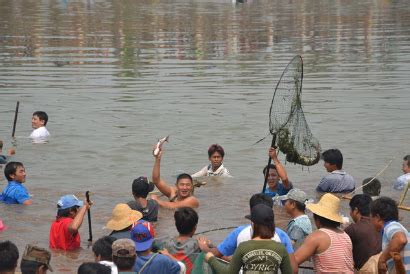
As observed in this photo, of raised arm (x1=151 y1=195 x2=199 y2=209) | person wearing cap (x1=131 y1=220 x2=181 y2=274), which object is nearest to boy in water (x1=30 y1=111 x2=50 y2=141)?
raised arm (x1=151 y1=195 x2=199 y2=209)

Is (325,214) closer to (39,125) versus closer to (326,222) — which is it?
(326,222)

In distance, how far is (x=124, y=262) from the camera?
878 cm

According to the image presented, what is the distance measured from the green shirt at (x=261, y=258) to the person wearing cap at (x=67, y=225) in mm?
4266

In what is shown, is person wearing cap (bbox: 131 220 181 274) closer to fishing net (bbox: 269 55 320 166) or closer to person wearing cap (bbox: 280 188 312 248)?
person wearing cap (bbox: 280 188 312 248)

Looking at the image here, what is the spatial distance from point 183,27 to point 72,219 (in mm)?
36843

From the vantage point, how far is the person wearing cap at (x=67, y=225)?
498 inches

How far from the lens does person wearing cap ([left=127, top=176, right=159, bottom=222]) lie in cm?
1329

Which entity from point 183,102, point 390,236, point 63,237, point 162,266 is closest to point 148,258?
point 162,266

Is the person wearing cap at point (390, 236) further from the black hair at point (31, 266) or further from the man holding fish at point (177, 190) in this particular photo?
the man holding fish at point (177, 190)

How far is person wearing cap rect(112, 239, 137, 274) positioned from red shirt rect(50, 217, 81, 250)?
3957mm

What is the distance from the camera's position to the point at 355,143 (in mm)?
21750

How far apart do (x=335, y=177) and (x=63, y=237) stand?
503 cm

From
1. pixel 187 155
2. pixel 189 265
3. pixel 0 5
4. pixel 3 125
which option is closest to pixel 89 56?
pixel 3 125

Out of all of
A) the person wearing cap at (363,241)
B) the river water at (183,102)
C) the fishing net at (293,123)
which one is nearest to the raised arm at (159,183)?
the river water at (183,102)
